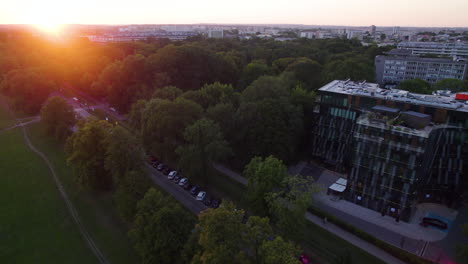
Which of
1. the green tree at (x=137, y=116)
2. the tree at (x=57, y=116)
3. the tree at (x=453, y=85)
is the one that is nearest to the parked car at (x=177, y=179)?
the green tree at (x=137, y=116)

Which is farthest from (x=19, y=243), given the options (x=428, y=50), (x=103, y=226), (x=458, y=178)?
(x=428, y=50)

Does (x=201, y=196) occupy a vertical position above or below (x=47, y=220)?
above

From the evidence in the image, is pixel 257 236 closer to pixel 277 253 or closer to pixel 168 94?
pixel 277 253

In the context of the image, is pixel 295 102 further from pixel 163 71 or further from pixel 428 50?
pixel 428 50

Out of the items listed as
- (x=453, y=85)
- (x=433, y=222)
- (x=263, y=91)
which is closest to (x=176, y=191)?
(x=263, y=91)

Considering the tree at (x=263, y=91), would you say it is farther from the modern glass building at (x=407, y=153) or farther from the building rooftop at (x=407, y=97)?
the modern glass building at (x=407, y=153)
